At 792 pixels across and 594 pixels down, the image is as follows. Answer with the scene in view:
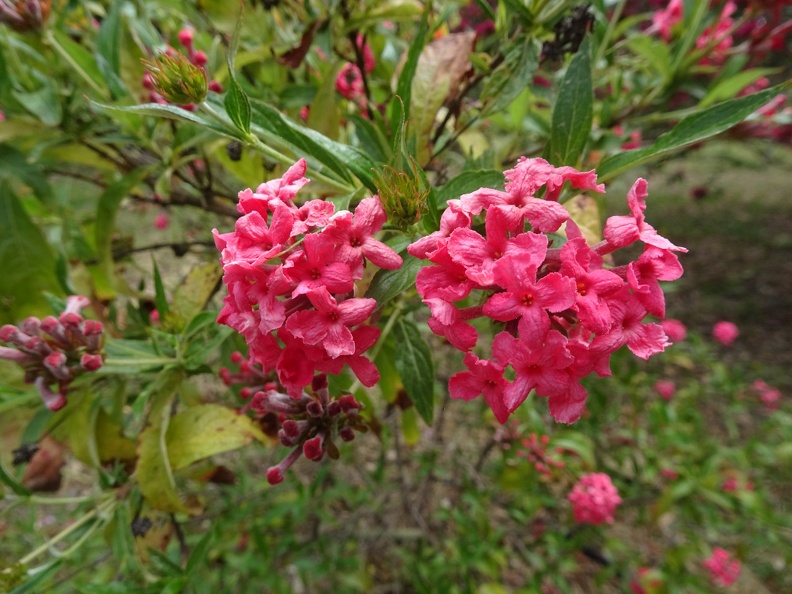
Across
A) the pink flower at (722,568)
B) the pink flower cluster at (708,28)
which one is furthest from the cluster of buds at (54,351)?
the pink flower at (722,568)

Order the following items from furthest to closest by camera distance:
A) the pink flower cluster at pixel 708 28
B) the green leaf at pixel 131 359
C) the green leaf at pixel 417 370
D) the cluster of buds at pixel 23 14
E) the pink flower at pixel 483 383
Answer: 1. the pink flower cluster at pixel 708 28
2. the cluster of buds at pixel 23 14
3. the green leaf at pixel 131 359
4. the green leaf at pixel 417 370
5. the pink flower at pixel 483 383

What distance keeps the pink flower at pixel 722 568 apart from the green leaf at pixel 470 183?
A: 350cm

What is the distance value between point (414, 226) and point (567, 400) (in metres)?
0.40

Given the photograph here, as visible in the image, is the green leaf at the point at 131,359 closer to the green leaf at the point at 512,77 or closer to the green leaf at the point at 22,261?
the green leaf at the point at 22,261

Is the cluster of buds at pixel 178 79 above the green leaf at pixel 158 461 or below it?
above

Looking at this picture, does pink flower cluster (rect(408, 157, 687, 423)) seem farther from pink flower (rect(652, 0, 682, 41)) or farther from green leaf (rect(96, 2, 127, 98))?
pink flower (rect(652, 0, 682, 41))

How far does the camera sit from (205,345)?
1.34 metres

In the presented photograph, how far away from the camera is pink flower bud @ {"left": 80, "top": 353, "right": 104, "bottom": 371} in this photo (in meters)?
1.19

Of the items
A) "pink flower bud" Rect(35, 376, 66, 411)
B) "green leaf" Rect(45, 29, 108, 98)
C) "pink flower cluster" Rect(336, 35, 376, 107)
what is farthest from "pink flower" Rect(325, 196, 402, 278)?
"green leaf" Rect(45, 29, 108, 98)

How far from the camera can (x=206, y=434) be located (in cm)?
132

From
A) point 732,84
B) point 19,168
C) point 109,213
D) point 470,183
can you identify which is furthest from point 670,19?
point 19,168

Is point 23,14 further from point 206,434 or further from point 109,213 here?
point 206,434

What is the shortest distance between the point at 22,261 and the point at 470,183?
1619 mm

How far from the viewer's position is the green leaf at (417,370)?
1.09 m
